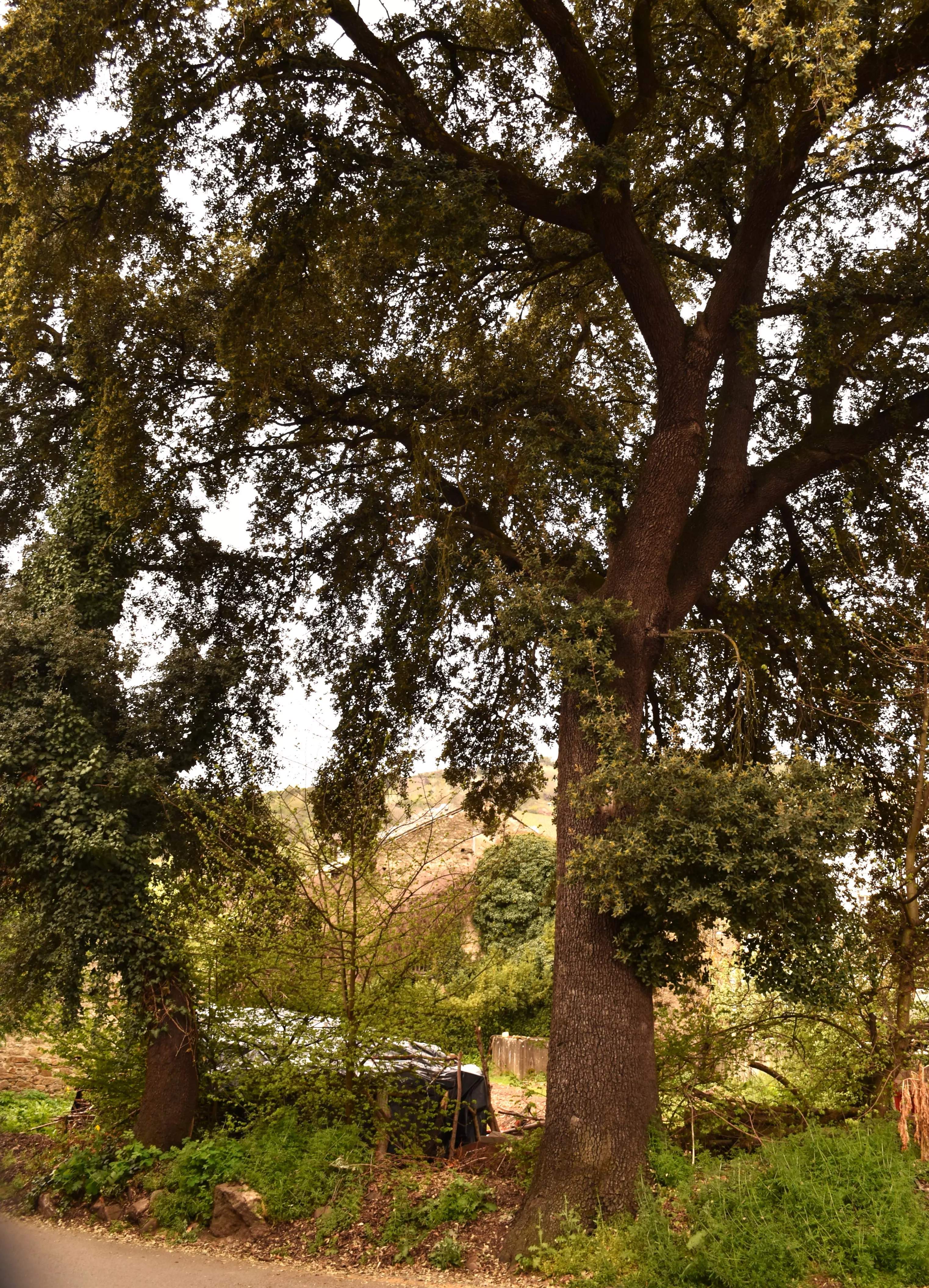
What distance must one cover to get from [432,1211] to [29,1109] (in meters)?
7.20

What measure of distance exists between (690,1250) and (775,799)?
3.09 m

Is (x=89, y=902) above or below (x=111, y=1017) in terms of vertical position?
above

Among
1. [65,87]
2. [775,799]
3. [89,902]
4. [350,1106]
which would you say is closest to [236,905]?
[89,902]

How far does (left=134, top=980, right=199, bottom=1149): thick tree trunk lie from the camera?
9117 mm

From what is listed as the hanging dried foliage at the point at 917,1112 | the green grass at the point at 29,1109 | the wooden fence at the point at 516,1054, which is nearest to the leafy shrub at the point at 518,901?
the wooden fence at the point at 516,1054

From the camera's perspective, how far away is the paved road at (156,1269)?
6.85 metres

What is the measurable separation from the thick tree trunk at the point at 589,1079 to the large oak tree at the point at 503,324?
0.03 m

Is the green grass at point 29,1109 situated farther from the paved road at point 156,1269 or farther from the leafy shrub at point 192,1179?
the paved road at point 156,1269

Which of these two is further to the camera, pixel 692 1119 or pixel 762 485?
pixel 762 485

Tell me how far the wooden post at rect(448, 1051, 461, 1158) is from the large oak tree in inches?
64.4

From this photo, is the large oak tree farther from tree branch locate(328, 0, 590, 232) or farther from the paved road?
the paved road

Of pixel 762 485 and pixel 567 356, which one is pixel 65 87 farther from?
pixel 762 485

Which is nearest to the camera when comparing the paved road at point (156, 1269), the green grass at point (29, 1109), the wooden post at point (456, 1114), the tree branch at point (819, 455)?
the paved road at point (156, 1269)

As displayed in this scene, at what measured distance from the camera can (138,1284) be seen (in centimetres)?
696
